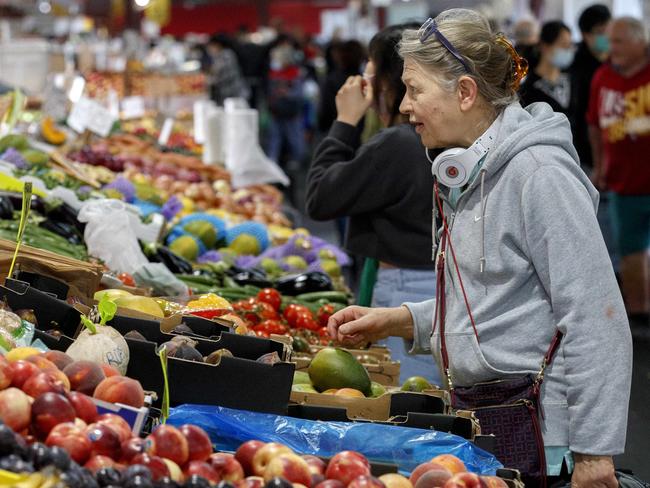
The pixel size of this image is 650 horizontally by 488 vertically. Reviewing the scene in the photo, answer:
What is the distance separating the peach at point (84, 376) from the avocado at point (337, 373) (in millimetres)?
998

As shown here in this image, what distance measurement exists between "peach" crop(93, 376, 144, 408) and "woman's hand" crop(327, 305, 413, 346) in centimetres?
89

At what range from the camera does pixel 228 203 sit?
7.35m

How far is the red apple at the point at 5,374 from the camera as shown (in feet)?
6.44

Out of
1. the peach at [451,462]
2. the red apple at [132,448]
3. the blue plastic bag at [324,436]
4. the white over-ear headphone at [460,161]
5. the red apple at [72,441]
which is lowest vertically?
the blue plastic bag at [324,436]

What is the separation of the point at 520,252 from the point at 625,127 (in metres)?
5.19

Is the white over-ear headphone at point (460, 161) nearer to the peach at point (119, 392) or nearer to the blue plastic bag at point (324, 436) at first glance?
the blue plastic bag at point (324, 436)

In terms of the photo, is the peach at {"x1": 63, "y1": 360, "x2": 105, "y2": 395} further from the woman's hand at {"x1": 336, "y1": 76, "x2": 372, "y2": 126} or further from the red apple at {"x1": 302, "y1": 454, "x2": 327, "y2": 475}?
the woman's hand at {"x1": 336, "y1": 76, "x2": 372, "y2": 126}

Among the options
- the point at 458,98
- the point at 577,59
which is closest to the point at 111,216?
the point at 458,98

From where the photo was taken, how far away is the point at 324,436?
96.0 inches

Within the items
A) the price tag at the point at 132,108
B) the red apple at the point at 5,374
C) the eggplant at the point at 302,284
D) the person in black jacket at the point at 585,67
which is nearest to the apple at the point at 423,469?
the red apple at the point at 5,374

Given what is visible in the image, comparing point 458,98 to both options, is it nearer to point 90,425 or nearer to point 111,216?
point 90,425

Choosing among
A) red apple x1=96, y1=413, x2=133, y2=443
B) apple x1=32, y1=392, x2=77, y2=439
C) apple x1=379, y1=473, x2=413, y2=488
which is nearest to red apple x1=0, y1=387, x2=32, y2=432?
apple x1=32, y1=392, x2=77, y2=439

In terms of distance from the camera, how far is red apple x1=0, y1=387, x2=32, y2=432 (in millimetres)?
1850

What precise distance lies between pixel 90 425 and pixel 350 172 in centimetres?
213
